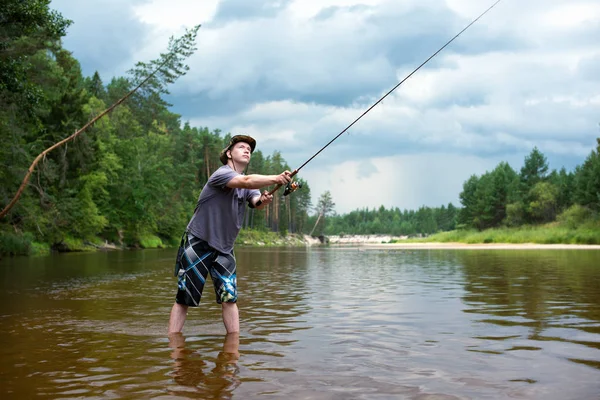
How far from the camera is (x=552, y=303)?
29.4 feet

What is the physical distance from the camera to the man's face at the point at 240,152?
6.10m

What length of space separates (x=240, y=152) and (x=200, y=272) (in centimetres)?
135

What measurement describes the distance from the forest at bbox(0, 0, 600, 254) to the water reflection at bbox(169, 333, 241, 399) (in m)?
2.14

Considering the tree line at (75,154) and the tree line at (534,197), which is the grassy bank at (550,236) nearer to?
the tree line at (534,197)

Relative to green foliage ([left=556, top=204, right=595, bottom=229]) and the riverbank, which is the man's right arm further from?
green foliage ([left=556, top=204, right=595, bottom=229])

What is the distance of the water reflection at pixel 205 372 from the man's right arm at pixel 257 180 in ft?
5.21

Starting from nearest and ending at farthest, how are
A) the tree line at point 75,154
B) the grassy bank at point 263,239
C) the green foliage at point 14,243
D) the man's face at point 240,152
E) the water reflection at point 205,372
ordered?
the water reflection at point 205,372 < the man's face at point 240,152 < the tree line at point 75,154 < the green foliage at point 14,243 < the grassy bank at point 263,239

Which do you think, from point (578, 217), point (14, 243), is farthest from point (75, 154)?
point (578, 217)

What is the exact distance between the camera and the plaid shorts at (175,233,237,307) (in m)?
5.88

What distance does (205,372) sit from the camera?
176 inches

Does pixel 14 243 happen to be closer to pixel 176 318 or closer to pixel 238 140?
pixel 176 318

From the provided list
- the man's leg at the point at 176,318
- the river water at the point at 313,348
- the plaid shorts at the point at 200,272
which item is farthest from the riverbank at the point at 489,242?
the plaid shorts at the point at 200,272

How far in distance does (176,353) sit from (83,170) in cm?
3696

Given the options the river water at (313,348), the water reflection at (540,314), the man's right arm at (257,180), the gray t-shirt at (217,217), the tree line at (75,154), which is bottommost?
the water reflection at (540,314)
